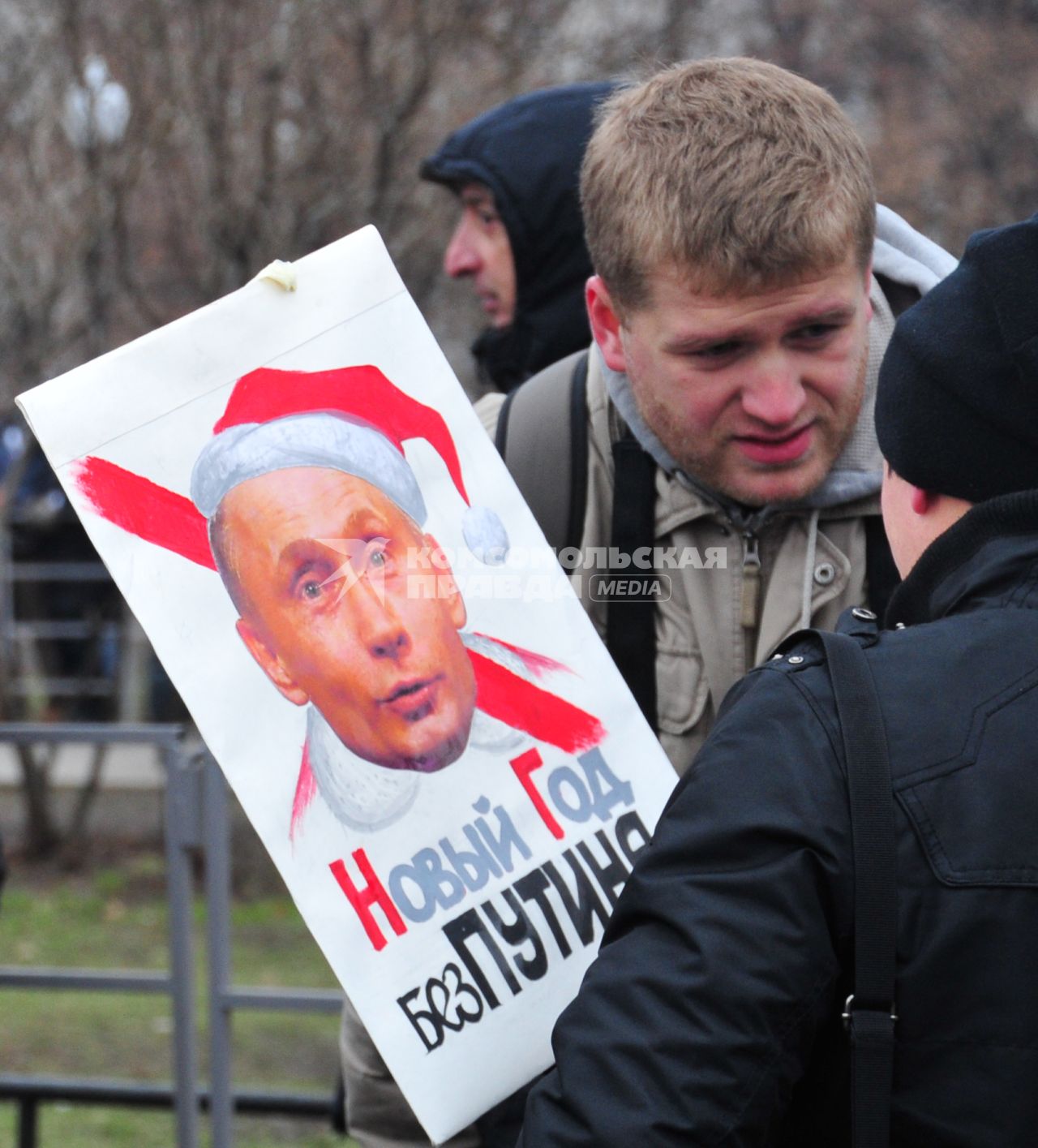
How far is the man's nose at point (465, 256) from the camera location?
12.3 ft

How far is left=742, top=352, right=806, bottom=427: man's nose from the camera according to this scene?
6.45 ft

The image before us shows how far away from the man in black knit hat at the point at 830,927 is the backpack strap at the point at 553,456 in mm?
772

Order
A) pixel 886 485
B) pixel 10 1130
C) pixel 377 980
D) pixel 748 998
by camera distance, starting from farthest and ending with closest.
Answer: pixel 10 1130 → pixel 377 980 → pixel 886 485 → pixel 748 998

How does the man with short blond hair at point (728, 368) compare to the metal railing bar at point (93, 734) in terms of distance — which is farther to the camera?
the metal railing bar at point (93, 734)

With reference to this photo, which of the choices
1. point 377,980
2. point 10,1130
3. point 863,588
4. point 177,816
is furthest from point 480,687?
point 10,1130

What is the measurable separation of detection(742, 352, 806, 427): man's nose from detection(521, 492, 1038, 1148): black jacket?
0.62 m

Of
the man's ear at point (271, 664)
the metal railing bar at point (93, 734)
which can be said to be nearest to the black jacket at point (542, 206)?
the metal railing bar at point (93, 734)

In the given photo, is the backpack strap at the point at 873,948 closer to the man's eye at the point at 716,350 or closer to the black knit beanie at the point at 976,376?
the black knit beanie at the point at 976,376

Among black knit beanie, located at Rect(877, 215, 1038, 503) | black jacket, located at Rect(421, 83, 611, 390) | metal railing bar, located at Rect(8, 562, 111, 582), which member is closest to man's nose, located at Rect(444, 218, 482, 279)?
black jacket, located at Rect(421, 83, 611, 390)

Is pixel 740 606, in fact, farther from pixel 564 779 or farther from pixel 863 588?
pixel 564 779

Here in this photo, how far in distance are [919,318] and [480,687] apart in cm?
70

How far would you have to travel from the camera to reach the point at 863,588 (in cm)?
211

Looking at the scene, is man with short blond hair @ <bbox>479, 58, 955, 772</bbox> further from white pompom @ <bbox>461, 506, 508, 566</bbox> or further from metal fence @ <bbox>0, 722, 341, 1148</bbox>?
metal fence @ <bbox>0, 722, 341, 1148</bbox>

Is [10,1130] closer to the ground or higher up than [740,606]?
closer to the ground
